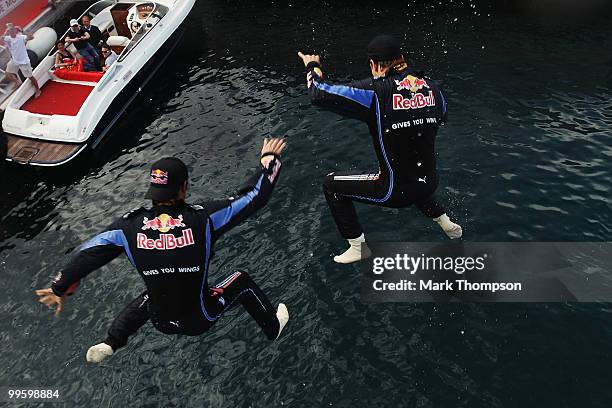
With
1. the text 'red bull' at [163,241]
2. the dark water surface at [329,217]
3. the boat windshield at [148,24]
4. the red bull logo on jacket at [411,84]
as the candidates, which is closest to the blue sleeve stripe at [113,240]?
the text 'red bull' at [163,241]

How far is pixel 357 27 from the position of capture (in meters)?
18.0

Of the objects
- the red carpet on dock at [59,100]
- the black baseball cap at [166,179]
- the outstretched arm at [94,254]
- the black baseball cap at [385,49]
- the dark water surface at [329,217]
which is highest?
the black baseball cap at [385,49]

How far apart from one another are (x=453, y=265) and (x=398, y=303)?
1227 millimetres

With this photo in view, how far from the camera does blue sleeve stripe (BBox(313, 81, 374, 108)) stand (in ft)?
21.8

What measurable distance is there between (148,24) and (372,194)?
1157cm

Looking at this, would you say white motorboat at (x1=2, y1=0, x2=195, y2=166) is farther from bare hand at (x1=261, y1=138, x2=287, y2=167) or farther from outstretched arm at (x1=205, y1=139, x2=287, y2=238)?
outstretched arm at (x1=205, y1=139, x2=287, y2=238)

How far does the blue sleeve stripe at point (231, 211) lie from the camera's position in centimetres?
541

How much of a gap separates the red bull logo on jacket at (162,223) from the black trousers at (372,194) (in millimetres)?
3065

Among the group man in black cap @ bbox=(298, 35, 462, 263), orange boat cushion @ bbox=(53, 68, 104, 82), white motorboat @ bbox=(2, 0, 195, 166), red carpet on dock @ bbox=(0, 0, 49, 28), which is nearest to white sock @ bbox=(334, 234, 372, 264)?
man in black cap @ bbox=(298, 35, 462, 263)

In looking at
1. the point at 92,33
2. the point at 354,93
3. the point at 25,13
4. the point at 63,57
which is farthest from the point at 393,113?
the point at 25,13

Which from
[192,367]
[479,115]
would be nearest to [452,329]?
[192,367]

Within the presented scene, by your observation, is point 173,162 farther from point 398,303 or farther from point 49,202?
point 49,202

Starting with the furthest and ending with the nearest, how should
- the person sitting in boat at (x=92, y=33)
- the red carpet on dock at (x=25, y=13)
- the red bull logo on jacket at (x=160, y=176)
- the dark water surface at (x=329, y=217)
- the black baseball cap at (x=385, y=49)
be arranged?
the red carpet on dock at (x=25, y=13) < the person sitting in boat at (x=92, y=33) < the dark water surface at (x=329, y=217) < the black baseball cap at (x=385, y=49) < the red bull logo on jacket at (x=160, y=176)

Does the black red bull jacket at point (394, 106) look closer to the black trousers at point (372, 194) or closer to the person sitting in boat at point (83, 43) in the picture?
the black trousers at point (372, 194)
